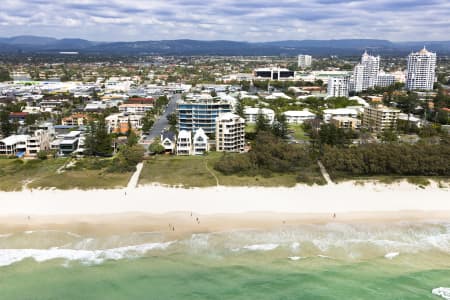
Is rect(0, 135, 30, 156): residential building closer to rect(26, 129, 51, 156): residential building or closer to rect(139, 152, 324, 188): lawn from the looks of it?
rect(26, 129, 51, 156): residential building

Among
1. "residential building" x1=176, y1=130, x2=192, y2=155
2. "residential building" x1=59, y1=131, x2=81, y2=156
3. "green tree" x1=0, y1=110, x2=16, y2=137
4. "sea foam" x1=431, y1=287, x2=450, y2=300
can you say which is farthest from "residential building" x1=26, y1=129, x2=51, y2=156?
"sea foam" x1=431, y1=287, x2=450, y2=300

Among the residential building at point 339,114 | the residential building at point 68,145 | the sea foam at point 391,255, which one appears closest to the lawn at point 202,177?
the residential building at point 68,145

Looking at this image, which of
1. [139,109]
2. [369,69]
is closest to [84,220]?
[139,109]

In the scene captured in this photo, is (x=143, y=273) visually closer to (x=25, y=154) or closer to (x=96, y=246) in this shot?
(x=96, y=246)

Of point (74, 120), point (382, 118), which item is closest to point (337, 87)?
point (382, 118)

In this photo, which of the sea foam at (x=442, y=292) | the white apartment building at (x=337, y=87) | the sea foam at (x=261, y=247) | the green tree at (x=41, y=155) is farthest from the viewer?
the white apartment building at (x=337, y=87)

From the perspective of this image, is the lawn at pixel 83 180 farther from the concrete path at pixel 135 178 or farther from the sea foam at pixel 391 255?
the sea foam at pixel 391 255

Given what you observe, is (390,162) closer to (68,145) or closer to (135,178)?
(135,178)
